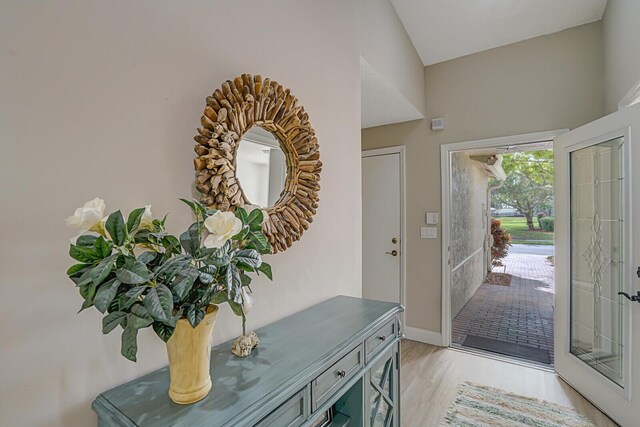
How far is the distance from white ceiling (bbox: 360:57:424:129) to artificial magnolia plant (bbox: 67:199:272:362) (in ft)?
6.05

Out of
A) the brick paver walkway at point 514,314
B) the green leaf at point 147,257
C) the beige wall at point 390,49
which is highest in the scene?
the beige wall at point 390,49

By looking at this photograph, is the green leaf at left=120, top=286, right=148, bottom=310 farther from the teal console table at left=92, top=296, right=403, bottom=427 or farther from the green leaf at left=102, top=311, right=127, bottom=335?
the teal console table at left=92, top=296, right=403, bottom=427

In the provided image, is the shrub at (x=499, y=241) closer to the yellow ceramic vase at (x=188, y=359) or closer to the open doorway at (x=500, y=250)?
the open doorway at (x=500, y=250)

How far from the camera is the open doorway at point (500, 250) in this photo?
322cm

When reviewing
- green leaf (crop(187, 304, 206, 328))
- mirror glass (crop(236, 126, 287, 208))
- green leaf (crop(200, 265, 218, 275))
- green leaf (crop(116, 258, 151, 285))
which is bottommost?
green leaf (crop(187, 304, 206, 328))

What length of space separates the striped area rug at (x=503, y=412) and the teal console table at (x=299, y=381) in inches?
31.5

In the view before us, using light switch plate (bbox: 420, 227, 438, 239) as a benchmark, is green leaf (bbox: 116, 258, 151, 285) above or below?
above

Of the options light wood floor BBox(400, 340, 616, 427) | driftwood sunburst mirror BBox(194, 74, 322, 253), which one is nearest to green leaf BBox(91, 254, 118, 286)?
driftwood sunburst mirror BBox(194, 74, 322, 253)

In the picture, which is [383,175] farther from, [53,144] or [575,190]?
[53,144]

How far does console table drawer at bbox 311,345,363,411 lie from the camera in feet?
3.32

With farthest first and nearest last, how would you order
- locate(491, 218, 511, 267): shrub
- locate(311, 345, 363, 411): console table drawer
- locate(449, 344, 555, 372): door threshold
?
locate(491, 218, 511, 267): shrub < locate(449, 344, 555, 372): door threshold < locate(311, 345, 363, 411): console table drawer

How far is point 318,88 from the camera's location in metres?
1.67

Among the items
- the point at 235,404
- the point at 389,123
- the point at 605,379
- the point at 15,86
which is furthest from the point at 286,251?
the point at 389,123

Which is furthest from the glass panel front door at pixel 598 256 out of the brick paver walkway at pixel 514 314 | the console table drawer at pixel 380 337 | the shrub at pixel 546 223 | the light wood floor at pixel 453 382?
the shrub at pixel 546 223
